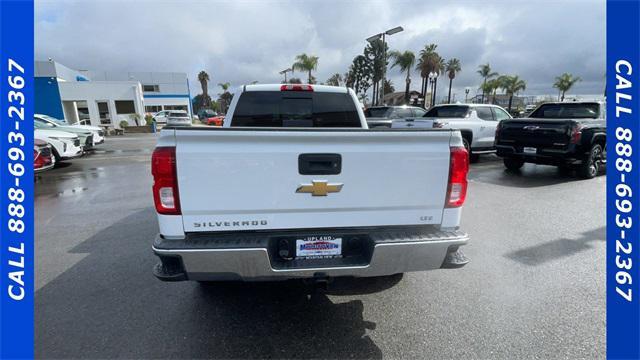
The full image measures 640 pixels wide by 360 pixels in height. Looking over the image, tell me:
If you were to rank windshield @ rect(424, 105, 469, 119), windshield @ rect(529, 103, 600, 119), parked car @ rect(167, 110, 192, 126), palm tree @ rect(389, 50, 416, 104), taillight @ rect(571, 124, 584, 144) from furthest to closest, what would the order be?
1. palm tree @ rect(389, 50, 416, 104)
2. windshield @ rect(424, 105, 469, 119)
3. windshield @ rect(529, 103, 600, 119)
4. taillight @ rect(571, 124, 584, 144)
5. parked car @ rect(167, 110, 192, 126)

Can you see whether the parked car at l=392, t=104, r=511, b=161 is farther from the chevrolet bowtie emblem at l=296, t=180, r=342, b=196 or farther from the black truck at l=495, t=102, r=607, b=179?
the chevrolet bowtie emblem at l=296, t=180, r=342, b=196

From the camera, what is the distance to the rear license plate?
7.31 ft

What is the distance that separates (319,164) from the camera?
2113 mm

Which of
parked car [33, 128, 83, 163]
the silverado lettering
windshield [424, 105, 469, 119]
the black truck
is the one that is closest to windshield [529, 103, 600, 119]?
the black truck

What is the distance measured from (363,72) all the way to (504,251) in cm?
5398

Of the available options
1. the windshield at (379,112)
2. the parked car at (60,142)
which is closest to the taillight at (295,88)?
the windshield at (379,112)

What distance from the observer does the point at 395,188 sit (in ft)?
7.25

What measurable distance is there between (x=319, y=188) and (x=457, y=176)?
40.4 inches

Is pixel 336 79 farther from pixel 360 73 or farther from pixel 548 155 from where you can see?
pixel 548 155

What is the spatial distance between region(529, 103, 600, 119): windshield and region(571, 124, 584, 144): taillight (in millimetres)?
1329

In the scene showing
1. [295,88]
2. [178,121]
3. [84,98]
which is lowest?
[295,88]

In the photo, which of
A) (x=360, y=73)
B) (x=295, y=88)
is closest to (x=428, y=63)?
(x=360, y=73)

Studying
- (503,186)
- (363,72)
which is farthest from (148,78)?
(503,186)

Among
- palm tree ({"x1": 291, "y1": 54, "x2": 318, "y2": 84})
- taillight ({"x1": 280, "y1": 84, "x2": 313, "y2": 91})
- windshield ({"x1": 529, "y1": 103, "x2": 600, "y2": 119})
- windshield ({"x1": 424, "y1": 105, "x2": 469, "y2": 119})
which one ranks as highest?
palm tree ({"x1": 291, "y1": 54, "x2": 318, "y2": 84})
